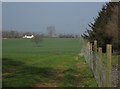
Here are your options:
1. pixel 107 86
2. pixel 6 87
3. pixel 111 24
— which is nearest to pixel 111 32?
pixel 111 24

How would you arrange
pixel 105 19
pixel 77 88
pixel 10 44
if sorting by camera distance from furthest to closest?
pixel 10 44, pixel 105 19, pixel 77 88

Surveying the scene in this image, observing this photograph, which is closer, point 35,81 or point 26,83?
point 26,83

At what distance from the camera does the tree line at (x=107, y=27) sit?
1178 inches

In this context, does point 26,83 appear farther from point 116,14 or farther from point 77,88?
point 116,14

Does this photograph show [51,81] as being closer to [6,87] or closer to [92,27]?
[6,87]

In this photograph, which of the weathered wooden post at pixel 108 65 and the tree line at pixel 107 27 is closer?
the weathered wooden post at pixel 108 65

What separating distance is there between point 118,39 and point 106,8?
7607 mm

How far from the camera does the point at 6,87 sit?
11.5 meters

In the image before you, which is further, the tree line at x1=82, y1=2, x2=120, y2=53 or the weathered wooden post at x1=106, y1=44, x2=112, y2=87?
the tree line at x1=82, y1=2, x2=120, y2=53

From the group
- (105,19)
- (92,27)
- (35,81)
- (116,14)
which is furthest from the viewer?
(92,27)

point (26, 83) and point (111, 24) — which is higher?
point (111, 24)

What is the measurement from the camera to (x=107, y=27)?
107 ft

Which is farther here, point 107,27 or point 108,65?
point 107,27

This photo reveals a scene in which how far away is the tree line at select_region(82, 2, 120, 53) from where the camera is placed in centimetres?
2992
